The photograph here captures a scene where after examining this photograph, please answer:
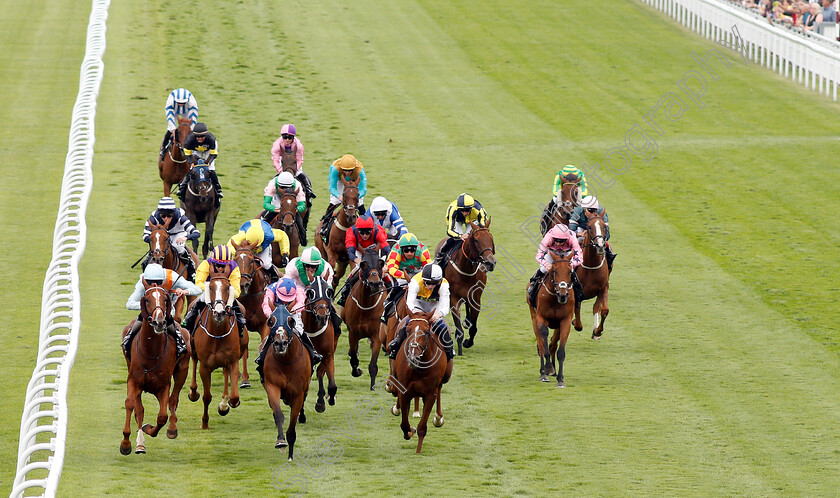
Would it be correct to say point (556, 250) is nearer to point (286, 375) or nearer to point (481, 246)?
point (481, 246)

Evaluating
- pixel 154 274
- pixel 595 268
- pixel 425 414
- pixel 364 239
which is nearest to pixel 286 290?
pixel 154 274

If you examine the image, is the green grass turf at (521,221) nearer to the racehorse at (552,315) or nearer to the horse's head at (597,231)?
the racehorse at (552,315)

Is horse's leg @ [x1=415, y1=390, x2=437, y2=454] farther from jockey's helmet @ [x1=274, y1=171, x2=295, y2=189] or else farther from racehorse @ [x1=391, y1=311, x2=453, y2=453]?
jockey's helmet @ [x1=274, y1=171, x2=295, y2=189]

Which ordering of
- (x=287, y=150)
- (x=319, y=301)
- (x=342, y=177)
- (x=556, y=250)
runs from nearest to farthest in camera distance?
(x=319, y=301)
(x=556, y=250)
(x=342, y=177)
(x=287, y=150)

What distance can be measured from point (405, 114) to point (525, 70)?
4384 mm

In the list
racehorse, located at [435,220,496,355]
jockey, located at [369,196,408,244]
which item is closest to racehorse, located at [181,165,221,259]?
jockey, located at [369,196,408,244]

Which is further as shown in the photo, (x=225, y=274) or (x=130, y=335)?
(x=225, y=274)

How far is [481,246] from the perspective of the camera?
13.8 meters

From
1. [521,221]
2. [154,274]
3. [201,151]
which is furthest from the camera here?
[521,221]

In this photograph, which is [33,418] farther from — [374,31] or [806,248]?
[374,31]

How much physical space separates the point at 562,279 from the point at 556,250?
558mm

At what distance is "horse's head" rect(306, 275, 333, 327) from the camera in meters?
11.8

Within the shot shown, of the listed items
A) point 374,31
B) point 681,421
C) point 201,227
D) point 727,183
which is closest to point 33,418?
point 681,421

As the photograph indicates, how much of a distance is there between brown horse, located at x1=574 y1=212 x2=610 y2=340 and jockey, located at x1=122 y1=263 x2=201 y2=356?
4.56 metres
